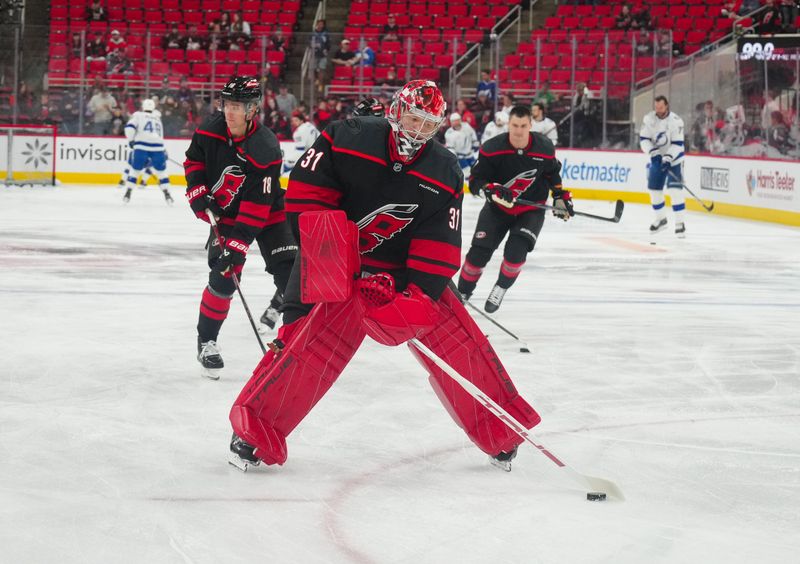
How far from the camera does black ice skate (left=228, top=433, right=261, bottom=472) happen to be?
323 centimetres

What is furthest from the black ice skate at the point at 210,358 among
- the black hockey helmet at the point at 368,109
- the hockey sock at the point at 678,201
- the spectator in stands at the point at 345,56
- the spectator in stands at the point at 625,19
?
the spectator in stands at the point at 625,19

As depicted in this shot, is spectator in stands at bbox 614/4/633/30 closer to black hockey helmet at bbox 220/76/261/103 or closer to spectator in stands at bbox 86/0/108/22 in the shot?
spectator in stands at bbox 86/0/108/22

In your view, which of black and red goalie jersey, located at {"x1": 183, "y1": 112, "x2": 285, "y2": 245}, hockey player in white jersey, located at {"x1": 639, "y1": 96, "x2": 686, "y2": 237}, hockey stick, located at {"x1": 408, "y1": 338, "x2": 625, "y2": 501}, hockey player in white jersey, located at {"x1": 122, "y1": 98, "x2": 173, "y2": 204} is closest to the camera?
hockey stick, located at {"x1": 408, "y1": 338, "x2": 625, "y2": 501}

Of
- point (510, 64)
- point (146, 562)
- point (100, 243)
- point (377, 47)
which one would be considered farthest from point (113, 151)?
point (146, 562)

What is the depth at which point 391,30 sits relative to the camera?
18.4m

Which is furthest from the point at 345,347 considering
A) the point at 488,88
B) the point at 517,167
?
the point at 488,88

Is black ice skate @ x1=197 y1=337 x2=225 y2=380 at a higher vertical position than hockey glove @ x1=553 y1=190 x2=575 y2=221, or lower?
lower

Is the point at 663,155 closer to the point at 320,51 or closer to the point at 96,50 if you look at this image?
the point at 320,51

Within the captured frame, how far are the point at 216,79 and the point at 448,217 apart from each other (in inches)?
560

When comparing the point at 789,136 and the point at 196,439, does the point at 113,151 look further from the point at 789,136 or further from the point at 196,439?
the point at 196,439

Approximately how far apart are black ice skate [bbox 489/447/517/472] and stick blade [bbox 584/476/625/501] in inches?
11.1

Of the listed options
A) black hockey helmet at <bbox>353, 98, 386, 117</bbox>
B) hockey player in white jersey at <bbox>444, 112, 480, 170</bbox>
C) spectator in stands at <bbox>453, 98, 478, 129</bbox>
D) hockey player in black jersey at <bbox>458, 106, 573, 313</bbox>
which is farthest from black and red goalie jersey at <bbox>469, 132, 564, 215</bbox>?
spectator in stands at <bbox>453, 98, 478, 129</bbox>

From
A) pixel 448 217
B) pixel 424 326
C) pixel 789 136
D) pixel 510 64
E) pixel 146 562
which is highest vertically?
pixel 510 64

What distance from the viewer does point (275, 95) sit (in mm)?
16672
